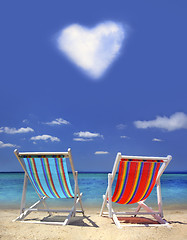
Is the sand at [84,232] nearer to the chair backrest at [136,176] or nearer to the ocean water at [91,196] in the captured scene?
the chair backrest at [136,176]

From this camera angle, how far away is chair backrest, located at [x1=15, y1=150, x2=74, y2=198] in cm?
305

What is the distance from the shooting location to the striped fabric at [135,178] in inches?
119

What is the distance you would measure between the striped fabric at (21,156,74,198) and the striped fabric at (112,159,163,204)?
775 millimetres

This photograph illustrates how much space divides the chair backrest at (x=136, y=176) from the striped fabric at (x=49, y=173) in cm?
78

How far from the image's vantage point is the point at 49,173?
314cm

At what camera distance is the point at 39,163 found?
3.13 metres

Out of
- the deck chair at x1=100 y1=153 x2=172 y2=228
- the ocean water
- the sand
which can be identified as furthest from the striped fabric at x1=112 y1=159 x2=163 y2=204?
the ocean water

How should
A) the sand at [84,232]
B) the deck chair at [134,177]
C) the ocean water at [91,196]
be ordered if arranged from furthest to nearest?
the ocean water at [91,196] → the deck chair at [134,177] → the sand at [84,232]

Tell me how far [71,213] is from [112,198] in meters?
0.66

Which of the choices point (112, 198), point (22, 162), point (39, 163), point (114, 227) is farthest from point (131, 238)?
point (22, 162)

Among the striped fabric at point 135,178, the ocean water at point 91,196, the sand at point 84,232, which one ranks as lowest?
the ocean water at point 91,196

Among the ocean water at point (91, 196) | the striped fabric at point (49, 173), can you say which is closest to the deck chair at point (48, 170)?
the striped fabric at point (49, 173)

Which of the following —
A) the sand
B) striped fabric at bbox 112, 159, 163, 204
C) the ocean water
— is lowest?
the ocean water

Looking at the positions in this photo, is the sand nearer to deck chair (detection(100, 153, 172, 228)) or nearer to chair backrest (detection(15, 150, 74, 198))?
deck chair (detection(100, 153, 172, 228))
